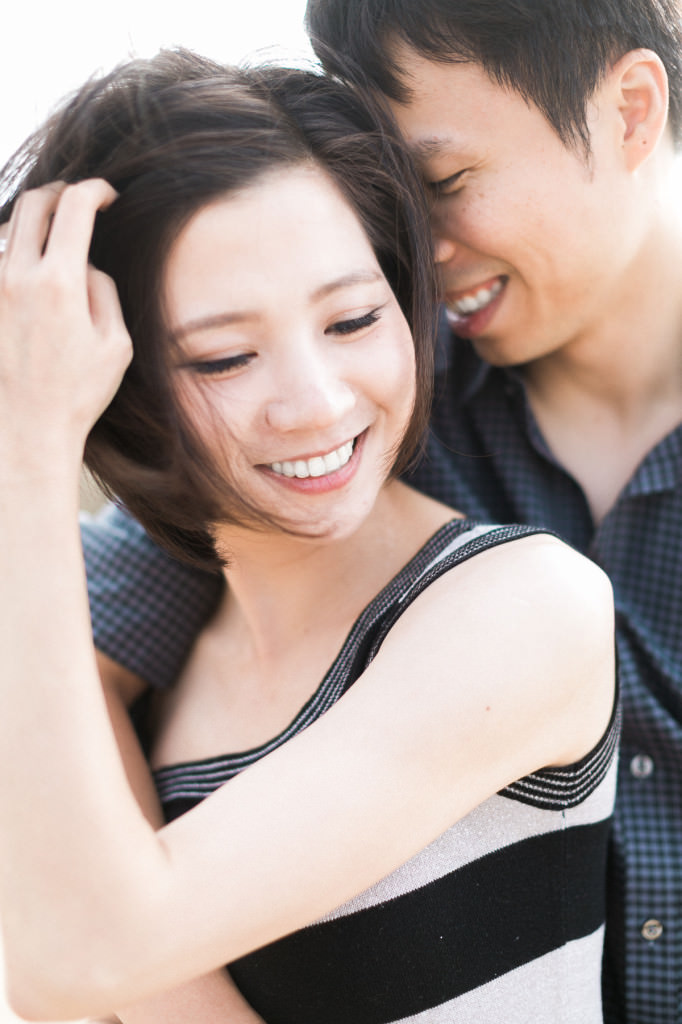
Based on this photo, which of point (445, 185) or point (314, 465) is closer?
point (314, 465)

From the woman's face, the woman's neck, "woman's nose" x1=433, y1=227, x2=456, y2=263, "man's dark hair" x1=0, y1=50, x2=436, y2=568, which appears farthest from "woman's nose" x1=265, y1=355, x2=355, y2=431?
"woman's nose" x1=433, y1=227, x2=456, y2=263

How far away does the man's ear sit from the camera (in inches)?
71.2

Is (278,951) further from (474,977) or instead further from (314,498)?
(314,498)

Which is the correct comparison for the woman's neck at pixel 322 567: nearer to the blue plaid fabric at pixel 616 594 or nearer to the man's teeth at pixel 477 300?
the blue plaid fabric at pixel 616 594

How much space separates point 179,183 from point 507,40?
0.72 meters

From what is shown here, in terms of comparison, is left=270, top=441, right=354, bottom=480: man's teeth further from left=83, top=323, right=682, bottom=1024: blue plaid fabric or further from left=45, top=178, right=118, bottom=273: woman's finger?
left=83, top=323, right=682, bottom=1024: blue plaid fabric

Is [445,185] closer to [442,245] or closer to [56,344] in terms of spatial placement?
[442,245]

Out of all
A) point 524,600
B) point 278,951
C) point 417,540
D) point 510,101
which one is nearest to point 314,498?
point 417,540

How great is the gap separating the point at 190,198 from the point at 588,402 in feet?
3.72

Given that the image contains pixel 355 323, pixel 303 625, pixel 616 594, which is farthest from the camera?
pixel 616 594

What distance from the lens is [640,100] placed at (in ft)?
6.09

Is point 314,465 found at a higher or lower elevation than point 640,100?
lower

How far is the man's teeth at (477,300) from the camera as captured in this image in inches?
75.6

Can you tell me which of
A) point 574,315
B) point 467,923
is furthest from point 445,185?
point 467,923
